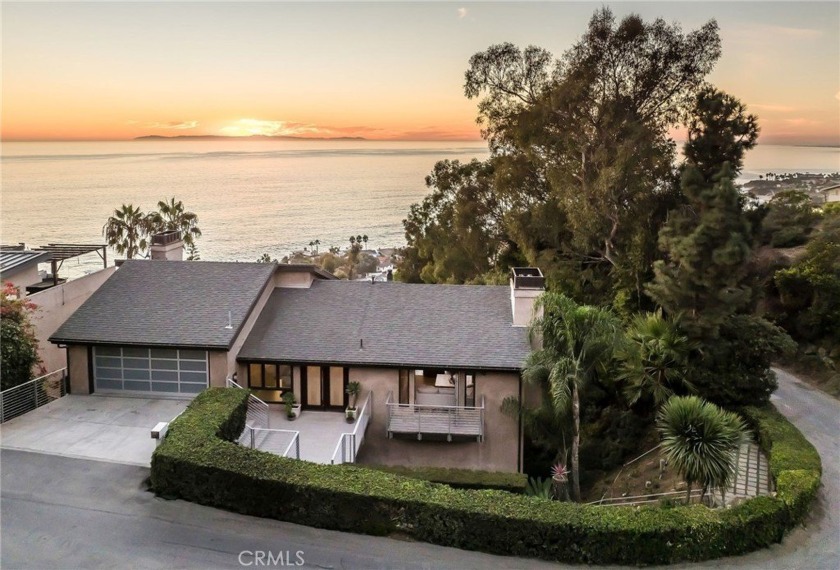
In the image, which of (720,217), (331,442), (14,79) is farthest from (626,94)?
(14,79)

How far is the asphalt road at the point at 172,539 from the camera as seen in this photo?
37.9ft

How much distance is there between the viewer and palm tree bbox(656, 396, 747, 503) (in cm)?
1360

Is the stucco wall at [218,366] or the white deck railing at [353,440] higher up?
the stucco wall at [218,366]

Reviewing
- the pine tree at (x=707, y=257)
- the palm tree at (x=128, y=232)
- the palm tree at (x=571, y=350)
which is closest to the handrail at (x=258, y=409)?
the palm tree at (x=571, y=350)

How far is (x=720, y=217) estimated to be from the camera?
18.7m

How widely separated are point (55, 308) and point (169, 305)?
4.10m

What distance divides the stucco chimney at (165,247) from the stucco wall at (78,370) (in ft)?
18.3

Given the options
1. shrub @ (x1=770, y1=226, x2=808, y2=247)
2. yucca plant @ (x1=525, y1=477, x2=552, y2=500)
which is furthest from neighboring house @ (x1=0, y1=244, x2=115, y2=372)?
shrub @ (x1=770, y1=226, x2=808, y2=247)

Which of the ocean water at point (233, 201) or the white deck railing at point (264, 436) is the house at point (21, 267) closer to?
the white deck railing at point (264, 436)

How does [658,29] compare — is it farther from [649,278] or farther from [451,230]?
[451,230]

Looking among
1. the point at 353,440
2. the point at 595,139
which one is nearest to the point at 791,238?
the point at 595,139

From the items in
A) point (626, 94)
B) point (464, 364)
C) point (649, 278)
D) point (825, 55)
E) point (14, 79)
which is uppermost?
point (14, 79)

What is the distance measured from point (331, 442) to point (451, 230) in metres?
25.6

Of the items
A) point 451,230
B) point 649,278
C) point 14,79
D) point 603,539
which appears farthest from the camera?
point 14,79
